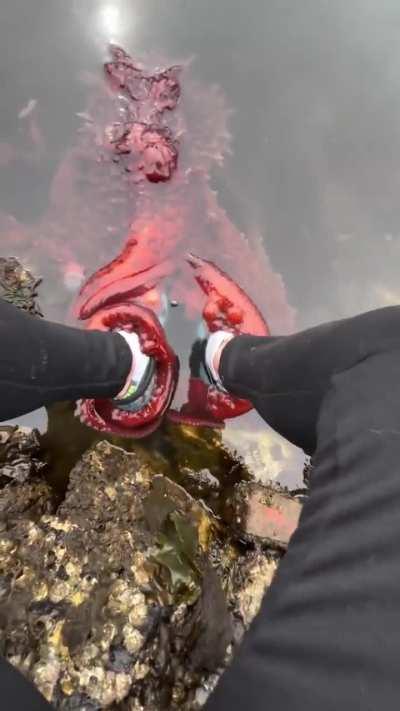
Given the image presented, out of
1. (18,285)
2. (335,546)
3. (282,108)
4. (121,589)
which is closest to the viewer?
(335,546)

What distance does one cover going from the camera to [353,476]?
0.75 metres

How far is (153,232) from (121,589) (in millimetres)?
1012

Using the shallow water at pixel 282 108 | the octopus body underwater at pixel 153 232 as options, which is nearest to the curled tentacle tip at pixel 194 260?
the octopus body underwater at pixel 153 232

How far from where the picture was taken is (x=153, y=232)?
167cm

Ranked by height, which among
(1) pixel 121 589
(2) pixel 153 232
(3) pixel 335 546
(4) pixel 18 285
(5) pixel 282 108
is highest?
(5) pixel 282 108

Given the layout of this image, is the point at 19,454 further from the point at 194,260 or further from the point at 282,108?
the point at 282,108

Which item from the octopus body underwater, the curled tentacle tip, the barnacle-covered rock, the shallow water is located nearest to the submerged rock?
the octopus body underwater

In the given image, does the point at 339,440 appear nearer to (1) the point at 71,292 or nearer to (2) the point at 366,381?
(2) the point at 366,381

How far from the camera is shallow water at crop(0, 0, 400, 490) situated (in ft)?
5.50

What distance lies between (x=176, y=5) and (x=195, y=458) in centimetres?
140

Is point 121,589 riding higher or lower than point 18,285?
lower

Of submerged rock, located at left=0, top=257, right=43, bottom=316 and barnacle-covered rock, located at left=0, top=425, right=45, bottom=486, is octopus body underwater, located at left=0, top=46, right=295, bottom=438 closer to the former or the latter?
submerged rock, located at left=0, top=257, right=43, bottom=316

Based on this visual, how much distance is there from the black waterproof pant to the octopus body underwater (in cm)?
53

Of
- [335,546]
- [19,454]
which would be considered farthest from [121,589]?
[335,546]
